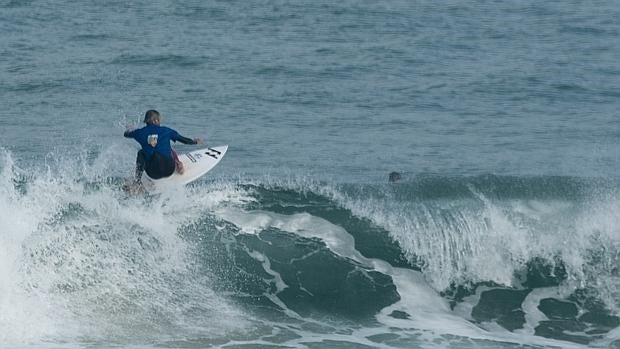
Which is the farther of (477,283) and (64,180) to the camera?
(64,180)

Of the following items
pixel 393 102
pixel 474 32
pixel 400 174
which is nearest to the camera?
pixel 400 174

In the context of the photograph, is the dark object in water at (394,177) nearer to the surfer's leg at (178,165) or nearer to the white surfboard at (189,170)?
the white surfboard at (189,170)

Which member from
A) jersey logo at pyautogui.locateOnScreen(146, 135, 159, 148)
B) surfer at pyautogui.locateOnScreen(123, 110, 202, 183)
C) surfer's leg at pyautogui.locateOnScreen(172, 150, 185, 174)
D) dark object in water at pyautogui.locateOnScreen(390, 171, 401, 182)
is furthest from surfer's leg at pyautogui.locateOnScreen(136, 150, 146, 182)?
dark object in water at pyautogui.locateOnScreen(390, 171, 401, 182)

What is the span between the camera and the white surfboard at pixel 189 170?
15.3 metres

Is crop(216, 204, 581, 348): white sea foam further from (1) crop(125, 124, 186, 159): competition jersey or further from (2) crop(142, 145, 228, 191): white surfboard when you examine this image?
(1) crop(125, 124, 186, 159): competition jersey

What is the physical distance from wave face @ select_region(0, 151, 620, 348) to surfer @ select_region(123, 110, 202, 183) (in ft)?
1.48

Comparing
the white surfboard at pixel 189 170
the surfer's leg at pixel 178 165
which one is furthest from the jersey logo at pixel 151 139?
the surfer's leg at pixel 178 165

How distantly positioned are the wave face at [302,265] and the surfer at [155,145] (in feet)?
1.48

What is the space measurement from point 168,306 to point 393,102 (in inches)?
437

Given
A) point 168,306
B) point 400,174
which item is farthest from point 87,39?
point 168,306

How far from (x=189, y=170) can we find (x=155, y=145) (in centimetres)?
137

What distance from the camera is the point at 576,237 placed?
52.0 feet

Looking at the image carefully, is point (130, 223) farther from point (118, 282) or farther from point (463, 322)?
point (463, 322)

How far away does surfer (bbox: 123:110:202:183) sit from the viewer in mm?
14727
